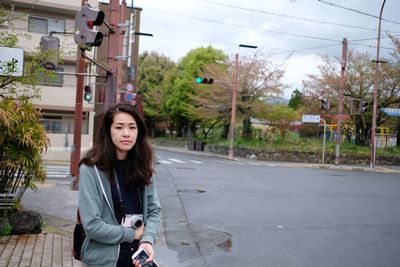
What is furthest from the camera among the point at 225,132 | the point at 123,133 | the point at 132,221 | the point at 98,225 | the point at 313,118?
the point at 225,132

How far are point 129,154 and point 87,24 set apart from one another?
20.1 feet

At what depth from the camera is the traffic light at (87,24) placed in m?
8.33

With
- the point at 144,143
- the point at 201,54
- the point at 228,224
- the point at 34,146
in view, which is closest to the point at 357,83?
the point at 201,54

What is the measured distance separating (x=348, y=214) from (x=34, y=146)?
706 cm

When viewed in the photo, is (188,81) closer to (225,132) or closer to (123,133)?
(225,132)

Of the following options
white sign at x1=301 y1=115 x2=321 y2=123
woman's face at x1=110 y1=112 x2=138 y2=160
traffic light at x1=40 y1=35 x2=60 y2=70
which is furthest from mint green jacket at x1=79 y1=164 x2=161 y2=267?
white sign at x1=301 y1=115 x2=321 y2=123

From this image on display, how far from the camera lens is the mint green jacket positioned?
8.45 ft

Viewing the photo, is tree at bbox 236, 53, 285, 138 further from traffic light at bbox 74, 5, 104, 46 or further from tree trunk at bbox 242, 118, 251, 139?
traffic light at bbox 74, 5, 104, 46

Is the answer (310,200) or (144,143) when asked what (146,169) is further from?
(310,200)

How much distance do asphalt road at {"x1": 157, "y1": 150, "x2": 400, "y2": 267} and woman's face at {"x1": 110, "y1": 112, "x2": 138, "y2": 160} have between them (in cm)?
362

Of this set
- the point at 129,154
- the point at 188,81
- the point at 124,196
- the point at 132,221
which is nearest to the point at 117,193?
the point at 124,196

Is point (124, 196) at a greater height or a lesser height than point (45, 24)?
lesser

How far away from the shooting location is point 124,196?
2719 millimetres

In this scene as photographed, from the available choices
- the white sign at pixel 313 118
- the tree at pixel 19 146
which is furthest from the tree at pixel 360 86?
the tree at pixel 19 146
